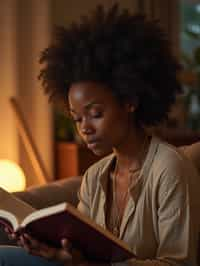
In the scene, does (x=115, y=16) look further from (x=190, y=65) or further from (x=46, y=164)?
(x=190, y=65)

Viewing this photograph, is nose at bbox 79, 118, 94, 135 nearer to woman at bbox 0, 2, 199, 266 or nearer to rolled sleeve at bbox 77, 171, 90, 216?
woman at bbox 0, 2, 199, 266

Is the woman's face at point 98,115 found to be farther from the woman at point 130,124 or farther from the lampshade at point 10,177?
the lampshade at point 10,177

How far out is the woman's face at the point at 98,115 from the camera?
161 centimetres

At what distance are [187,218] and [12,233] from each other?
41 centimetres

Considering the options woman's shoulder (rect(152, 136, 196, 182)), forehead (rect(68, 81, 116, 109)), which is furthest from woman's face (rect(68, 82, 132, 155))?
woman's shoulder (rect(152, 136, 196, 182))

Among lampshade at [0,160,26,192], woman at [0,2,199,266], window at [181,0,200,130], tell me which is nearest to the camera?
woman at [0,2,199,266]

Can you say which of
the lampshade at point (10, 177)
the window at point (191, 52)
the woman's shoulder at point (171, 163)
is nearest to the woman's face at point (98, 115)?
the woman's shoulder at point (171, 163)

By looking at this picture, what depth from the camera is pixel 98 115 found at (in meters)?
1.61

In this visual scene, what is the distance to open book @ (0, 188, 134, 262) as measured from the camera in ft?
4.27

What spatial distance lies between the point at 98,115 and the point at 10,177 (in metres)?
1.64

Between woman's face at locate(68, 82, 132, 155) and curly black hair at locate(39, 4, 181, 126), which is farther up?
curly black hair at locate(39, 4, 181, 126)

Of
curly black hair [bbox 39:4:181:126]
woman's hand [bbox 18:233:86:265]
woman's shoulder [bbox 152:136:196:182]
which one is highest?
curly black hair [bbox 39:4:181:126]

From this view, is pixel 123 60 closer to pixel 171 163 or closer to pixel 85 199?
pixel 171 163

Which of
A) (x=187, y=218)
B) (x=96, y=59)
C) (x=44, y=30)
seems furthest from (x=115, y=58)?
(x=44, y=30)
